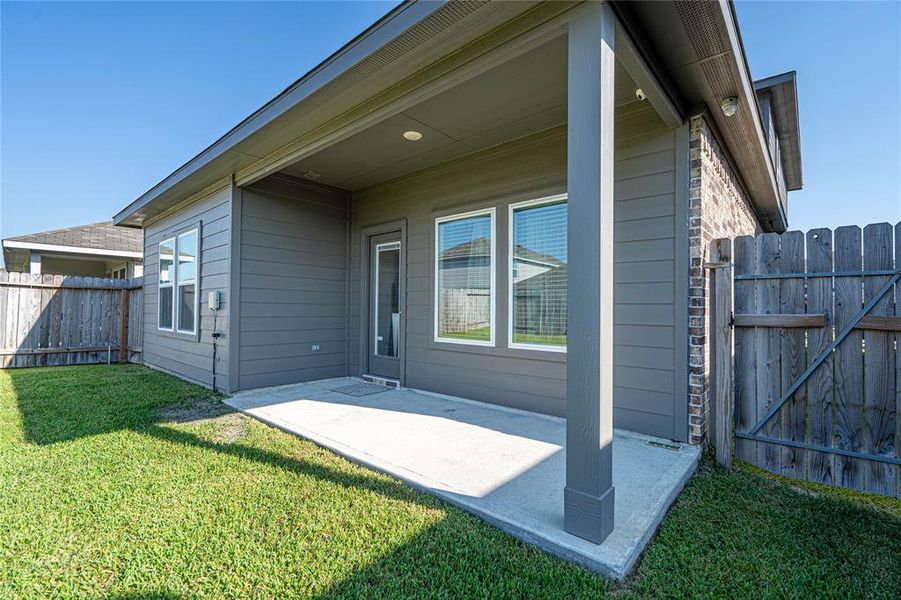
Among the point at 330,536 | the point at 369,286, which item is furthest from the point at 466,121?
the point at 330,536

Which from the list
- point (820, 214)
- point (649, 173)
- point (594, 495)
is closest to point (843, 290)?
point (649, 173)

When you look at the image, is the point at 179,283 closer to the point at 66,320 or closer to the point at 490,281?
the point at 66,320

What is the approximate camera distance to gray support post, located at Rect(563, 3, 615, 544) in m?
1.90

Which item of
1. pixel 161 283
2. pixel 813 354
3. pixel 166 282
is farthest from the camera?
pixel 161 283

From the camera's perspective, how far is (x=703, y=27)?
228 centimetres

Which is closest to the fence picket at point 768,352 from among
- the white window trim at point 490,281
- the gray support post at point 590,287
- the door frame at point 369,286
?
the gray support post at point 590,287

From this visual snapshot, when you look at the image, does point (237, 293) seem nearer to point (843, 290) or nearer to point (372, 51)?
point (372, 51)

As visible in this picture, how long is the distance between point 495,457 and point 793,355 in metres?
2.17

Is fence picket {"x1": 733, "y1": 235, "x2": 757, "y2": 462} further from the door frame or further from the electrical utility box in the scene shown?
Answer: the electrical utility box

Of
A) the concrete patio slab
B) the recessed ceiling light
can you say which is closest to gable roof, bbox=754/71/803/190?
the recessed ceiling light

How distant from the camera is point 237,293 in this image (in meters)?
4.95

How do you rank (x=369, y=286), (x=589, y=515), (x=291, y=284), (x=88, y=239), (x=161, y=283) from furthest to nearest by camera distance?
(x=88, y=239) < (x=161, y=283) < (x=369, y=286) < (x=291, y=284) < (x=589, y=515)

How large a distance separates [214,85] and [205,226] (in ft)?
18.6

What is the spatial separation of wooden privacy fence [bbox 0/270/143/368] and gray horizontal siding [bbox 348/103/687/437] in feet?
20.2
